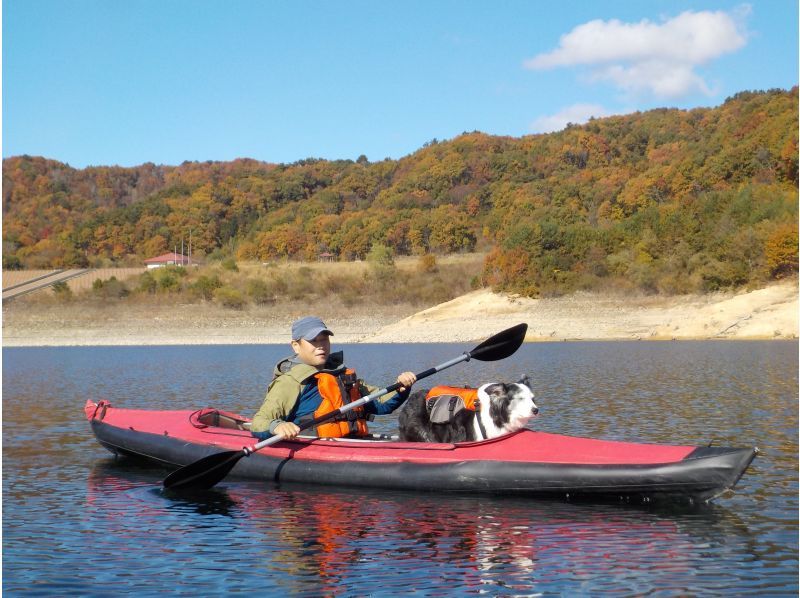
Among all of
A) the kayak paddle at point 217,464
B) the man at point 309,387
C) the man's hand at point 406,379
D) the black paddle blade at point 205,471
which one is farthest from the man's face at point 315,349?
the black paddle blade at point 205,471

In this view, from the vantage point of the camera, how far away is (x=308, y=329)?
33.1ft

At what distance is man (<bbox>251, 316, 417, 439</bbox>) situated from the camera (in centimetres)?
1018

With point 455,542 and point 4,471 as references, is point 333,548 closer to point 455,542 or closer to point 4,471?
point 455,542

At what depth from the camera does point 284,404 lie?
34.0 ft

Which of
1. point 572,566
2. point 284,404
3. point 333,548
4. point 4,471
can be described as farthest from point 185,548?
point 4,471

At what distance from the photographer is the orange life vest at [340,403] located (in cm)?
1038

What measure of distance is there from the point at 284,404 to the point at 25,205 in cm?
9571

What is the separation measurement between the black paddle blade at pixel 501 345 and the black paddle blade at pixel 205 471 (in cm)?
297

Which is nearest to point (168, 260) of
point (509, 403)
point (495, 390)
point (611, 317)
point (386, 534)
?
point (611, 317)

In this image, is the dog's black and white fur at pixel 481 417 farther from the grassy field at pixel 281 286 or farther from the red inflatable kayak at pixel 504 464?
the grassy field at pixel 281 286

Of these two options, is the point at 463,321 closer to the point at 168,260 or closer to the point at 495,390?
the point at 495,390

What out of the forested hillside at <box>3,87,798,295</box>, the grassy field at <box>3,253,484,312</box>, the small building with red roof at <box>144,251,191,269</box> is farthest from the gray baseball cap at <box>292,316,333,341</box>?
the small building with red roof at <box>144,251,191,269</box>

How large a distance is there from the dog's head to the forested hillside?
38.9 meters

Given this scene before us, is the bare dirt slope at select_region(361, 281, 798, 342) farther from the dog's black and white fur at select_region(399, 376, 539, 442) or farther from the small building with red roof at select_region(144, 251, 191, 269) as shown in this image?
the small building with red roof at select_region(144, 251, 191, 269)
